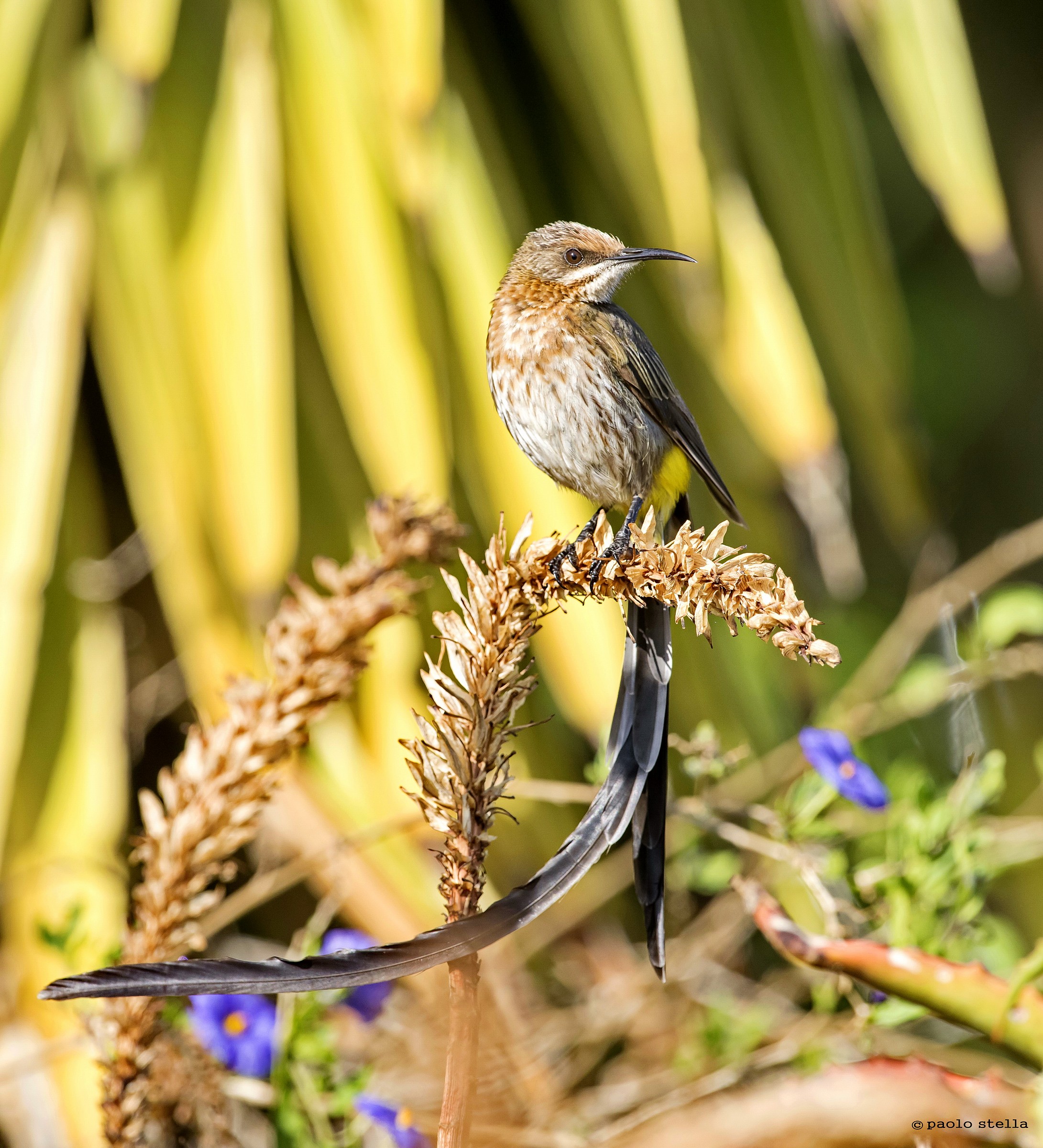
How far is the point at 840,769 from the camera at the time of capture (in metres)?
1.23

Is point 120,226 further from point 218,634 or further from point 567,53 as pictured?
point 567,53

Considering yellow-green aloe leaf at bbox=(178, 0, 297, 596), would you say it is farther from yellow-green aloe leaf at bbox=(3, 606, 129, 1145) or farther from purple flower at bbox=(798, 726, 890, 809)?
purple flower at bbox=(798, 726, 890, 809)

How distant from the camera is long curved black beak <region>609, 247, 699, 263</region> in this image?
4.41 feet

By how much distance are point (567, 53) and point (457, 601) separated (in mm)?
1560

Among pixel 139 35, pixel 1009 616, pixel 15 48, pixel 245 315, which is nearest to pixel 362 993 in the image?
pixel 1009 616

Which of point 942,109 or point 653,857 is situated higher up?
point 942,109

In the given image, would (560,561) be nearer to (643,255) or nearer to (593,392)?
(593,392)

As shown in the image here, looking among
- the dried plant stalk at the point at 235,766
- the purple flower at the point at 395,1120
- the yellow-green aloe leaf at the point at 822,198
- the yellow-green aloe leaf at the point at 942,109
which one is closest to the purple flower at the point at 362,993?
the purple flower at the point at 395,1120

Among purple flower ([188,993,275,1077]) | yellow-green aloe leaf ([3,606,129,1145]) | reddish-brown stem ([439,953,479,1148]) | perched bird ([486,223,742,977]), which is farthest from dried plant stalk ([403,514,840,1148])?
yellow-green aloe leaf ([3,606,129,1145])

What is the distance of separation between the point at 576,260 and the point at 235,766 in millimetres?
1001

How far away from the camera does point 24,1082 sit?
1.72 m

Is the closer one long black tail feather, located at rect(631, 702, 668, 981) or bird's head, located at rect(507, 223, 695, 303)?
long black tail feather, located at rect(631, 702, 668, 981)

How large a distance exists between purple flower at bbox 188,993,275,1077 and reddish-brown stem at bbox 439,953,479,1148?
0.74m

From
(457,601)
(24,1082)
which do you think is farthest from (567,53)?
(24,1082)
